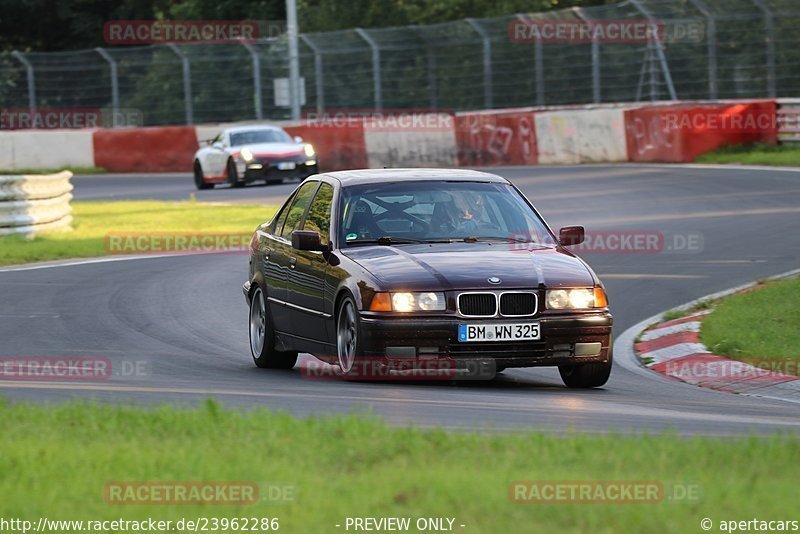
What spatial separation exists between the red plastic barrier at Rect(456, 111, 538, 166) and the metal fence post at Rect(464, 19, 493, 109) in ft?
9.57

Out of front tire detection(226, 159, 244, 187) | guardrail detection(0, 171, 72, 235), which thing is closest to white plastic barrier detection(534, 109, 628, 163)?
front tire detection(226, 159, 244, 187)

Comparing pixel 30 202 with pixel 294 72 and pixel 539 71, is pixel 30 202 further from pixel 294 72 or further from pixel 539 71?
pixel 294 72

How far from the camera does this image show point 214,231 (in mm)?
22984

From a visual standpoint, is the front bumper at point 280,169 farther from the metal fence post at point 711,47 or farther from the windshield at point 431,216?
the windshield at point 431,216

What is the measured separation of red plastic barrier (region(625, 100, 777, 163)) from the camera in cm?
2962

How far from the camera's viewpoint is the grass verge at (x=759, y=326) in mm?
10844

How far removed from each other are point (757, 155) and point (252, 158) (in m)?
10.5

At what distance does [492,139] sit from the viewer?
33.4 metres

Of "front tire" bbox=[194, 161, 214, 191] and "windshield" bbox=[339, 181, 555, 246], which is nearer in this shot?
"windshield" bbox=[339, 181, 555, 246]

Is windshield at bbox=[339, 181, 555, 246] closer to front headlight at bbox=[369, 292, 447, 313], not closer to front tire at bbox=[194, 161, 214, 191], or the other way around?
front headlight at bbox=[369, 292, 447, 313]

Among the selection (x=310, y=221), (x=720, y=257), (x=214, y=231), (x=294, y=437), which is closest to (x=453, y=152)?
(x=214, y=231)

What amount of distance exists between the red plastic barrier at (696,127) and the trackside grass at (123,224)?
27.9 feet

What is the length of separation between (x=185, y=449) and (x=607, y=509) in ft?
6.47

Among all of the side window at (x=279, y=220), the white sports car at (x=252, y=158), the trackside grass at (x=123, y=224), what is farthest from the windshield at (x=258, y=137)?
Answer: the side window at (x=279, y=220)
